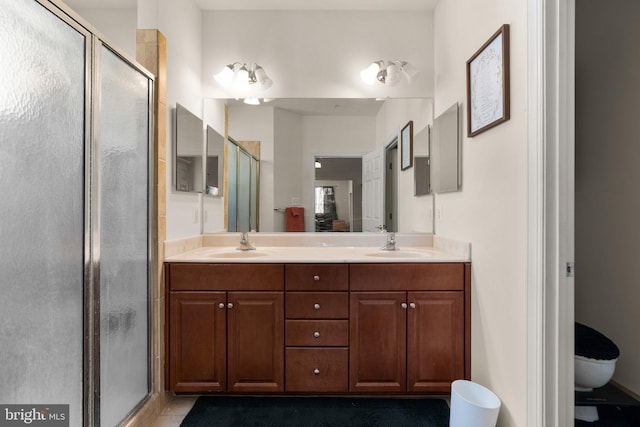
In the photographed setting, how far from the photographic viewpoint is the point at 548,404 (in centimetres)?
120

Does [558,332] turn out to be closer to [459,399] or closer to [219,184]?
[459,399]

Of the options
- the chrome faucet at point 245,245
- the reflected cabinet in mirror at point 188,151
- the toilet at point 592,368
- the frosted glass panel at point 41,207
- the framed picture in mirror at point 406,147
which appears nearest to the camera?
the frosted glass panel at point 41,207

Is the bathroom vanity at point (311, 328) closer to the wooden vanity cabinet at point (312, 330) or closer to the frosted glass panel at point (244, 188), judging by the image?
the wooden vanity cabinet at point (312, 330)

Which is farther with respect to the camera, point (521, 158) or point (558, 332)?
point (521, 158)

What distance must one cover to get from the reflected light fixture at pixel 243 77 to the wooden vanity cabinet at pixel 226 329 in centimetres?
132

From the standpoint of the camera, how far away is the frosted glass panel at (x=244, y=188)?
233cm

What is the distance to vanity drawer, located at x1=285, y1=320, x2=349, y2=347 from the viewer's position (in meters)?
1.72

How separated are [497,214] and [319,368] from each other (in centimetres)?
121

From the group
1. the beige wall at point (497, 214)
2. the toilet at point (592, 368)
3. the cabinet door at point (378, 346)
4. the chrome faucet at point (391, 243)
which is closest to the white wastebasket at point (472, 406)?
the beige wall at point (497, 214)

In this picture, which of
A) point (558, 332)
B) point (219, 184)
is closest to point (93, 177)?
point (219, 184)

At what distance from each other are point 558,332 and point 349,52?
207 centimetres

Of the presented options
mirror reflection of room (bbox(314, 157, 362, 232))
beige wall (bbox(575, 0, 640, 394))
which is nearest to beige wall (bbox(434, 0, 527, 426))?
mirror reflection of room (bbox(314, 157, 362, 232))

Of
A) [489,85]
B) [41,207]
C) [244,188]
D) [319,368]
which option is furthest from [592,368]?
[41,207]

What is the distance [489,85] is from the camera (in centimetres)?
152
